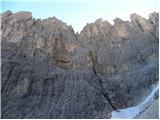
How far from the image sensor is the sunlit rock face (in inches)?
1334

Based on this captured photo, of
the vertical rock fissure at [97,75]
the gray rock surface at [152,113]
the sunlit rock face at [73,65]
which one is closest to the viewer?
the gray rock surface at [152,113]

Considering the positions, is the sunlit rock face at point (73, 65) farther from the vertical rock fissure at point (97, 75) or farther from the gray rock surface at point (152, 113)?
the gray rock surface at point (152, 113)

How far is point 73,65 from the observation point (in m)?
44.1

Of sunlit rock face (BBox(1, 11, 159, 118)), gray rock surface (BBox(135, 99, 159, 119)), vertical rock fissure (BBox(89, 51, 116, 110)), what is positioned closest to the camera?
gray rock surface (BBox(135, 99, 159, 119))

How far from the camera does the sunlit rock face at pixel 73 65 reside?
3388 centimetres

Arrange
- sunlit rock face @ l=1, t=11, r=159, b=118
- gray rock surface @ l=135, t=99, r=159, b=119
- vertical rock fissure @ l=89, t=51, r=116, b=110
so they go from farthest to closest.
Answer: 1. vertical rock fissure @ l=89, t=51, r=116, b=110
2. sunlit rock face @ l=1, t=11, r=159, b=118
3. gray rock surface @ l=135, t=99, r=159, b=119

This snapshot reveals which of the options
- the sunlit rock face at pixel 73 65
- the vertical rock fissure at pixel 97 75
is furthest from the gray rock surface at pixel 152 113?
the vertical rock fissure at pixel 97 75

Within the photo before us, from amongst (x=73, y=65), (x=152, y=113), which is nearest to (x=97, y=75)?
(x=73, y=65)

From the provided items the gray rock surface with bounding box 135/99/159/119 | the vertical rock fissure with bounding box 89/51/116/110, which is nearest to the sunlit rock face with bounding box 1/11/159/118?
the vertical rock fissure with bounding box 89/51/116/110

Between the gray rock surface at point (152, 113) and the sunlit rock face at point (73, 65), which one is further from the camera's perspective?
the sunlit rock face at point (73, 65)

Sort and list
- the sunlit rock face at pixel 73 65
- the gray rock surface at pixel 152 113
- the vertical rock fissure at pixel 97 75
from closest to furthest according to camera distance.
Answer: the gray rock surface at pixel 152 113, the sunlit rock face at pixel 73 65, the vertical rock fissure at pixel 97 75

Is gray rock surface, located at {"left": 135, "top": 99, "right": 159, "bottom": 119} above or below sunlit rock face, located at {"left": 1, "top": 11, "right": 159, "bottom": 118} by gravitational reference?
below

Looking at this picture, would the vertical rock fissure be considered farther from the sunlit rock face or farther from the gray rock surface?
the gray rock surface

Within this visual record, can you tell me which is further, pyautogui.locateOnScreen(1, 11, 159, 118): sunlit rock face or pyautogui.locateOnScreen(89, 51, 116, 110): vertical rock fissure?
pyautogui.locateOnScreen(89, 51, 116, 110): vertical rock fissure
